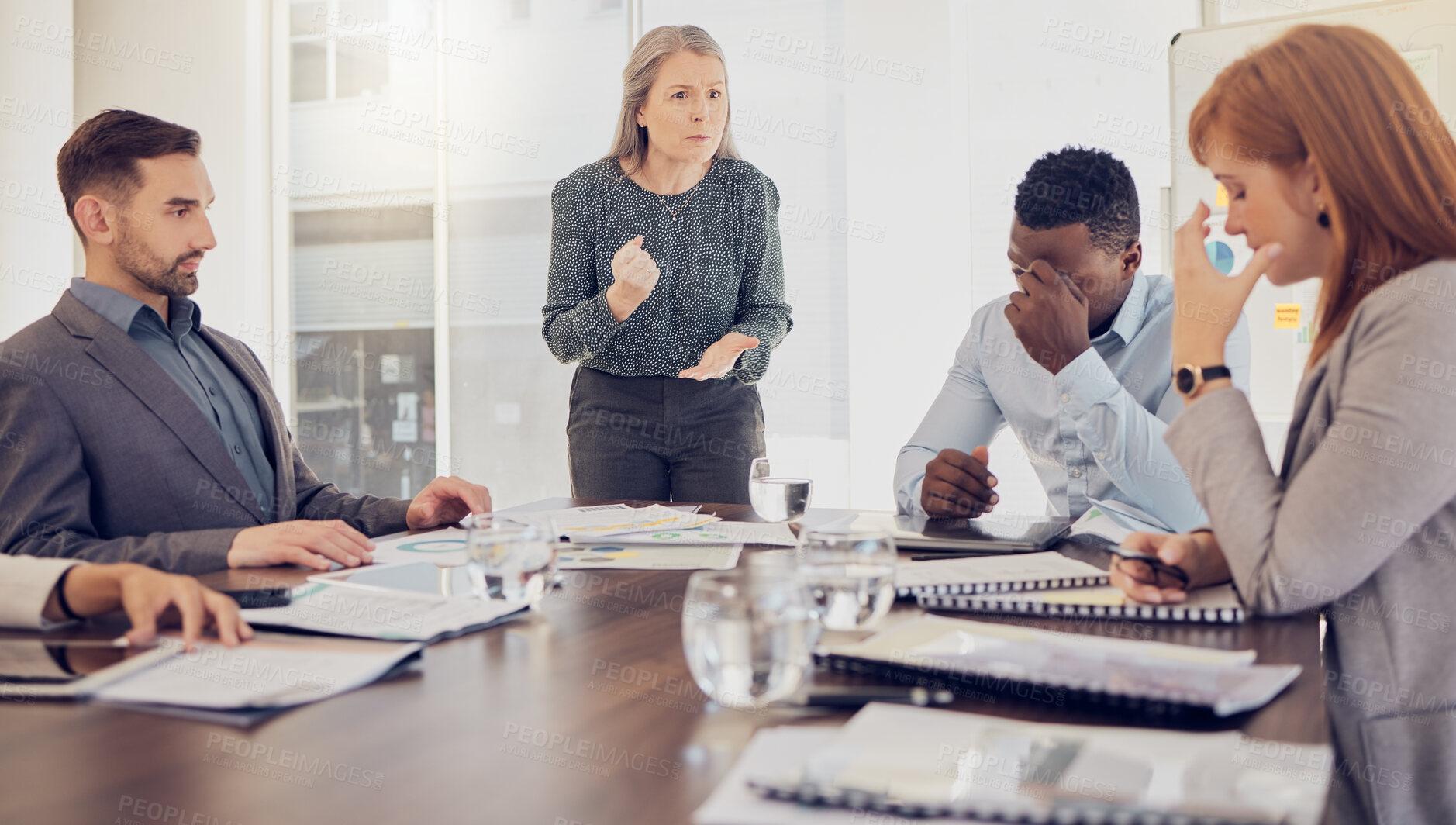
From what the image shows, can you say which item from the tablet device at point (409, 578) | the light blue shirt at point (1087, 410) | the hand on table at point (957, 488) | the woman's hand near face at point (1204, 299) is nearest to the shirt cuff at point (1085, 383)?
the light blue shirt at point (1087, 410)

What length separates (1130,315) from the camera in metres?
2.00

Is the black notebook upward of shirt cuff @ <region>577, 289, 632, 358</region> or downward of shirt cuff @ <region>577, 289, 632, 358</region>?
downward

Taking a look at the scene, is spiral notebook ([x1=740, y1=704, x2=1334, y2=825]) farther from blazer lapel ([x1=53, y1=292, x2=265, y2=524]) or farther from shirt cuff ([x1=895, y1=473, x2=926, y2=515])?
blazer lapel ([x1=53, y1=292, x2=265, y2=524])

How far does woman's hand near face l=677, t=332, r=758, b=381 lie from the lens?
2305 millimetres

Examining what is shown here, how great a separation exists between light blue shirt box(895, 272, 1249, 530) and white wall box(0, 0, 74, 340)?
378 cm

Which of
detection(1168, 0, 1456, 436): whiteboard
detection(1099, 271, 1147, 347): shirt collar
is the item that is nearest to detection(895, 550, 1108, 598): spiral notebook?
detection(1099, 271, 1147, 347): shirt collar

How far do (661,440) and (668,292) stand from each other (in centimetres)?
37

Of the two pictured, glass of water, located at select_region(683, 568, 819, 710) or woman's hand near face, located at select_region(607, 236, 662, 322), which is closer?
glass of water, located at select_region(683, 568, 819, 710)

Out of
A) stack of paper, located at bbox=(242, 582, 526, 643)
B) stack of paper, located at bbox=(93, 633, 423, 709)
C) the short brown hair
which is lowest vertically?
stack of paper, located at bbox=(93, 633, 423, 709)

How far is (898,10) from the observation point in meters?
3.87

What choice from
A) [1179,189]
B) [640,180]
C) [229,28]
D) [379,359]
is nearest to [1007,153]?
[1179,189]

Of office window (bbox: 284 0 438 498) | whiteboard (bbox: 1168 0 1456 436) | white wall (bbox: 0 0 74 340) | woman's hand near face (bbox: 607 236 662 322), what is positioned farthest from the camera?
office window (bbox: 284 0 438 498)

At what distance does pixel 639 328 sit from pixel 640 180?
416 mm
